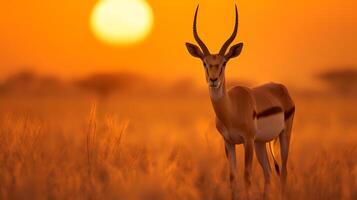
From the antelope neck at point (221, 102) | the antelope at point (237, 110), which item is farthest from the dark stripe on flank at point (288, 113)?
the antelope neck at point (221, 102)

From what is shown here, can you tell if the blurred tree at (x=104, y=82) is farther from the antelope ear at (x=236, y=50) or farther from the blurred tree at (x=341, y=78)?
the antelope ear at (x=236, y=50)

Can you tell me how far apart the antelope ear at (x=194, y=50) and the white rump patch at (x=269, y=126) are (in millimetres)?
1162

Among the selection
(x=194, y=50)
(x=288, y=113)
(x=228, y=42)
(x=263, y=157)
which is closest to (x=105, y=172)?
(x=194, y=50)

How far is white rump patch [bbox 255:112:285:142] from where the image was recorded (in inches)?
357

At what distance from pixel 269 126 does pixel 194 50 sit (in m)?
1.43

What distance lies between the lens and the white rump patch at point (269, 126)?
907 cm

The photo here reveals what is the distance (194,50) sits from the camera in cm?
903

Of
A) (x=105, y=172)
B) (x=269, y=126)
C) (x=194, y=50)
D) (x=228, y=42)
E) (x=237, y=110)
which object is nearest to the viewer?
(x=105, y=172)

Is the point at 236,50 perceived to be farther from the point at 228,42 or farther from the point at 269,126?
the point at 269,126

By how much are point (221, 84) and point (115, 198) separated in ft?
8.32

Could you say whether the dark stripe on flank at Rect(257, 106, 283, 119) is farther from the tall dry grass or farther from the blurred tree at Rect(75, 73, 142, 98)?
the blurred tree at Rect(75, 73, 142, 98)

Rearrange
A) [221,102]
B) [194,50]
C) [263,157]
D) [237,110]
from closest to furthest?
1. [221,102]
2. [237,110]
3. [194,50]
4. [263,157]

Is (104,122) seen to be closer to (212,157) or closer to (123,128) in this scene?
(123,128)

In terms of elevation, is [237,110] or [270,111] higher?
[237,110]
